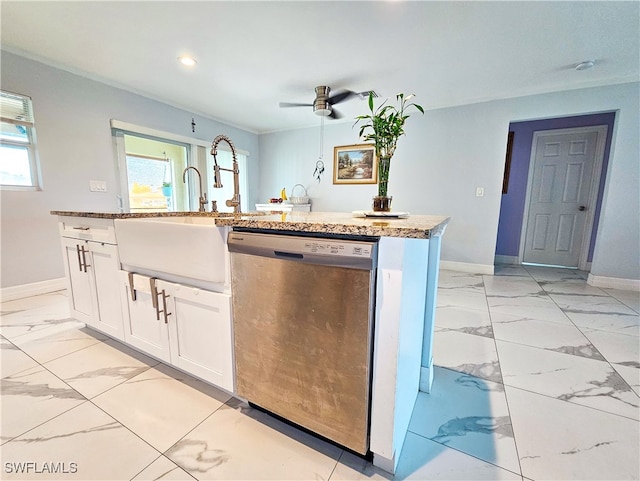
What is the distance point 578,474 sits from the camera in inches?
36.0

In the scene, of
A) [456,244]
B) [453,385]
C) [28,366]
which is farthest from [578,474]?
[456,244]

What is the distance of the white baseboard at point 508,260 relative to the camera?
448 centimetres

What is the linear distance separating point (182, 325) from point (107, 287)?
726 millimetres

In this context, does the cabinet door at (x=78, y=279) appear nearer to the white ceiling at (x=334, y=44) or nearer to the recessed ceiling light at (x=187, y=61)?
the white ceiling at (x=334, y=44)

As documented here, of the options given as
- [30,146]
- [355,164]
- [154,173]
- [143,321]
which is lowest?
[143,321]

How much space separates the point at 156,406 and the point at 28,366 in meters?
0.96

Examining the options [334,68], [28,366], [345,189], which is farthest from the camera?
[345,189]

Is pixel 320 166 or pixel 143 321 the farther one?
pixel 320 166

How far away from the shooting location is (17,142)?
249 cm

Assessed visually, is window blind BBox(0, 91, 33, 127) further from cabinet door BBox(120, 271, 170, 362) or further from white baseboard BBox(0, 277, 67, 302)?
cabinet door BBox(120, 271, 170, 362)

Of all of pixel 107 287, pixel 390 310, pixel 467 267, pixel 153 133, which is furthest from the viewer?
pixel 467 267

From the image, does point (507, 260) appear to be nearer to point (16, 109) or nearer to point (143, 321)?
point (143, 321)

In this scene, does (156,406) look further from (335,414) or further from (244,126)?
(244,126)

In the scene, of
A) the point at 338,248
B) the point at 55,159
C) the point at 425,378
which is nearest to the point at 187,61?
the point at 55,159
